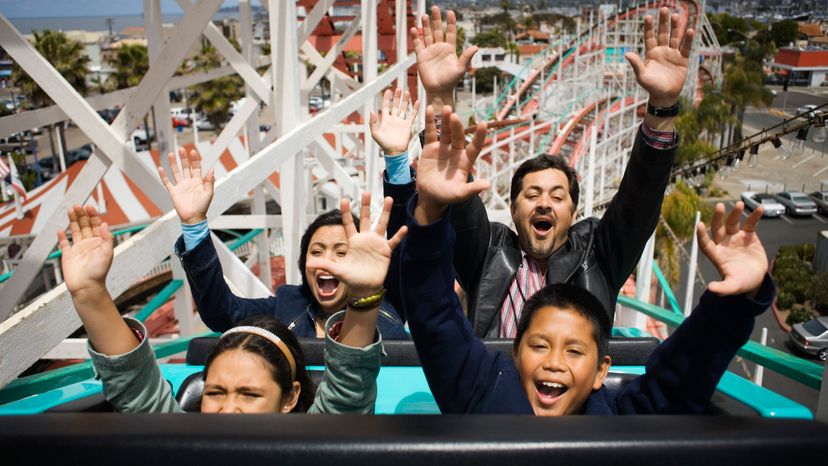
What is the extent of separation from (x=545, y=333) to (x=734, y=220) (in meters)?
0.41

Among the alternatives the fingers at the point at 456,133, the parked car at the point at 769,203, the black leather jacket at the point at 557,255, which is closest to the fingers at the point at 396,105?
the black leather jacket at the point at 557,255

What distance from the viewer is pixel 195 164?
1.65m

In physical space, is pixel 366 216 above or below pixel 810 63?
below

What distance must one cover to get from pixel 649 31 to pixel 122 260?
1.66 m

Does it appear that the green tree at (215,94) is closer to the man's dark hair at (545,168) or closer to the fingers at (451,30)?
the man's dark hair at (545,168)

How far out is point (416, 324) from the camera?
1079 mm

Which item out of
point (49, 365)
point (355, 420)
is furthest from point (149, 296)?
point (355, 420)

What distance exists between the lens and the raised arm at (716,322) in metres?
1.02

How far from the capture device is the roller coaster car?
514 mm

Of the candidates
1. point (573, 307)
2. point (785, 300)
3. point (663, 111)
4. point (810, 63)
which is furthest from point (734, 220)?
point (785, 300)

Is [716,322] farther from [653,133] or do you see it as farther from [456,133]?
[653,133]

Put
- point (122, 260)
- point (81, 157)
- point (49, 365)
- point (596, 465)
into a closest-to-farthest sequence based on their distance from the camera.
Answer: point (596, 465) < point (122, 260) < point (49, 365) < point (81, 157)

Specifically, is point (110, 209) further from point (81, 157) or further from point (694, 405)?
point (694, 405)

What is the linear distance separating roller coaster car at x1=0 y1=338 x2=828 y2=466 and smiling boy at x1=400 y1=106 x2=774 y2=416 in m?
0.52
